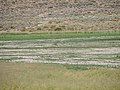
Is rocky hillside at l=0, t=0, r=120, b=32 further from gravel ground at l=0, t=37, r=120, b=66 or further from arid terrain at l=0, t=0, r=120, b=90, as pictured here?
gravel ground at l=0, t=37, r=120, b=66

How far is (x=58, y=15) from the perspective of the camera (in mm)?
60625

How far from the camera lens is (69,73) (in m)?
23.9

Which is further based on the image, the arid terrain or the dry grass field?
the arid terrain

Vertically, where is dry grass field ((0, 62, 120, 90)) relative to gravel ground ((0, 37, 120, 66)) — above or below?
above

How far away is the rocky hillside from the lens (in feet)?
187

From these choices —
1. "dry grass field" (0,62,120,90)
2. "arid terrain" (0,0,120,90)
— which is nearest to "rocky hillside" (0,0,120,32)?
"arid terrain" (0,0,120,90)

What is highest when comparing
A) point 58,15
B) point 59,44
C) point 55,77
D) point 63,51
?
point 55,77

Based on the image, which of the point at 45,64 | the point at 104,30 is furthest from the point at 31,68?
the point at 104,30

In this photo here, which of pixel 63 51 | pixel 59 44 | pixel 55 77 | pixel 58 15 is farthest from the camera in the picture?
pixel 58 15

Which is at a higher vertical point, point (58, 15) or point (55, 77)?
point (55, 77)

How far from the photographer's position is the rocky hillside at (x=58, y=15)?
5706cm

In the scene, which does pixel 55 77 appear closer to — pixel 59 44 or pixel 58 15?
pixel 59 44

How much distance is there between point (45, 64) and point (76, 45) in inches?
474

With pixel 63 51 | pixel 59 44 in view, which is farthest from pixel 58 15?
pixel 63 51
